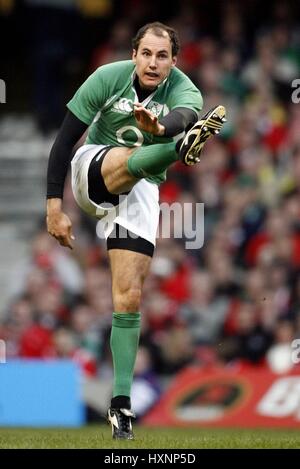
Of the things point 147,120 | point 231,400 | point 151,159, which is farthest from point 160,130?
point 231,400

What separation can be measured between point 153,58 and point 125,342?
1.66 meters

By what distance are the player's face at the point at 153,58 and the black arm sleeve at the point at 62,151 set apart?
47 cm

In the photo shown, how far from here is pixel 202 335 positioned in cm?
1359

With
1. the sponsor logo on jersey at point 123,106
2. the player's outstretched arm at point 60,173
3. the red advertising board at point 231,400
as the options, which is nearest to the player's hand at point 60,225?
the player's outstretched arm at point 60,173

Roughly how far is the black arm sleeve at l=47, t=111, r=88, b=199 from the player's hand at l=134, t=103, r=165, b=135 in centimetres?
62

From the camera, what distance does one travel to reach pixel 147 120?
23.6 ft

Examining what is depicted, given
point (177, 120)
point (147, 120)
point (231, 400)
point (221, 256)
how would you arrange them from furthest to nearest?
point (221, 256) < point (231, 400) < point (177, 120) < point (147, 120)

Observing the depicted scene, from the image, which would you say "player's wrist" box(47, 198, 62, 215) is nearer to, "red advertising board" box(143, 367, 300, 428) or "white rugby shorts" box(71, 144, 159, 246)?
"white rugby shorts" box(71, 144, 159, 246)

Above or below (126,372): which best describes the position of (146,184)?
above

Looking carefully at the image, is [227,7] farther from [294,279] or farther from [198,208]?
[294,279]

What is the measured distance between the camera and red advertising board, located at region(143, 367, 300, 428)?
38.8ft

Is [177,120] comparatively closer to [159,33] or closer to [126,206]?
[159,33]

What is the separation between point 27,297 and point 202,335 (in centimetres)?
219
